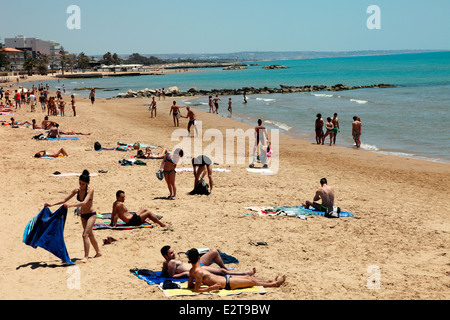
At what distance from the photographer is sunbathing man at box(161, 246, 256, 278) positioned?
7321mm

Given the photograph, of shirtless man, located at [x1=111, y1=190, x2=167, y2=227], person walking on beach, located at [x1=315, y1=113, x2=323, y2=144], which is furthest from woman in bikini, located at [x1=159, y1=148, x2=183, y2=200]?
person walking on beach, located at [x1=315, y1=113, x2=323, y2=144]

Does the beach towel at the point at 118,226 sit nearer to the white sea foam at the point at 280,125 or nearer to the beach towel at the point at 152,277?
the beach towel at the point at 152,277

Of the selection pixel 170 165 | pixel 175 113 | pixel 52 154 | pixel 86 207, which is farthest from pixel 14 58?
pixel 86 207

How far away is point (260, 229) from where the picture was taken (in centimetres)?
1006

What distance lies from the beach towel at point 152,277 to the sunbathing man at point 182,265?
61mm

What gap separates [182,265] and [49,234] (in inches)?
88.8

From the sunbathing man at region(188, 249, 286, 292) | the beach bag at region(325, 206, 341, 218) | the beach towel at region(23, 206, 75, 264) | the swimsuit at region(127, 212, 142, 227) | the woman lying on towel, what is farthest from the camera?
the woman lying on towel

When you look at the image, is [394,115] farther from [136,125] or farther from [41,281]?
[41,281]

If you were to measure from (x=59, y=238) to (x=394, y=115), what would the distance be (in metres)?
30.6

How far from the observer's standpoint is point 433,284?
24.7 feet

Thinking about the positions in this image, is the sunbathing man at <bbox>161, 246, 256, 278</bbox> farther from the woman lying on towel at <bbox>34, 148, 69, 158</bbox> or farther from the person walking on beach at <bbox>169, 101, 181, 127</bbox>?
the person walking on beach at <bbox>169, 101, 181, 127</bbox>

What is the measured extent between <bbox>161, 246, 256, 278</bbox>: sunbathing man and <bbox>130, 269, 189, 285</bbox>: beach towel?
6 centimetres
